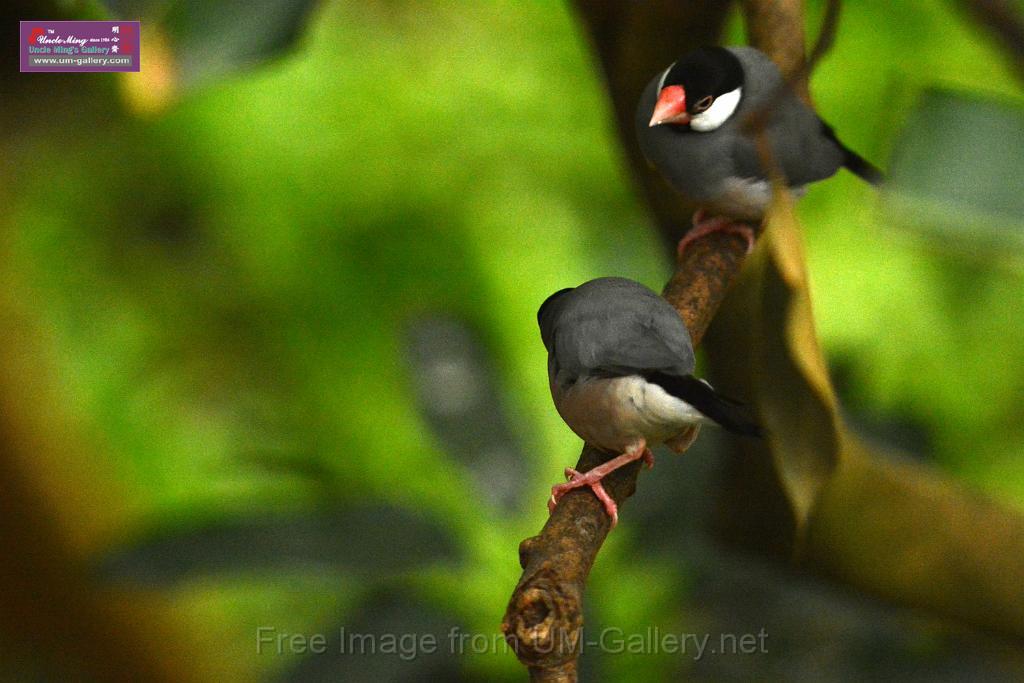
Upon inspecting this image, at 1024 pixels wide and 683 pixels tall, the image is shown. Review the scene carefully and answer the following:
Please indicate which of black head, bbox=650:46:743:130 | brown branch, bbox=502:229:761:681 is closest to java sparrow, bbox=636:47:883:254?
black head, bbox=650:46:743:130

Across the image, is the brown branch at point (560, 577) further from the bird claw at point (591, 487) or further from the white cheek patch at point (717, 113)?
the white cheek patch at point (717, 113)

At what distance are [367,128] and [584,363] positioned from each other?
3.30 feet

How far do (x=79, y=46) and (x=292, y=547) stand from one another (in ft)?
2.43

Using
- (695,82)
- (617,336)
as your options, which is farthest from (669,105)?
(617,336)

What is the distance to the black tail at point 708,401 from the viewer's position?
0.66 metres

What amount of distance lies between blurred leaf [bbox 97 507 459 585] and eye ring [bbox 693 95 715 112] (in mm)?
553

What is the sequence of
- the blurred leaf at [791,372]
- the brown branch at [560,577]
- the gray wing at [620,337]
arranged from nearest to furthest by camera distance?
the brown branch at [560,577], the gray wing at [620,337], the blurred leaf at [791,372]

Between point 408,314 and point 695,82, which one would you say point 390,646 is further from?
point 695,82

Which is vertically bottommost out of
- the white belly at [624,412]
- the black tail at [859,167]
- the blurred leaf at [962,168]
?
the white belly at [624,412]

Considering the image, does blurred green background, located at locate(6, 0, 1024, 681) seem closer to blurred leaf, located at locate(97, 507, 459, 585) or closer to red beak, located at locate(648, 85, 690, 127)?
blurred leaf, located at locate(97, 507, 459, 585)

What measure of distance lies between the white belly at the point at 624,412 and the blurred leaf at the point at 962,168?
1.00 ft

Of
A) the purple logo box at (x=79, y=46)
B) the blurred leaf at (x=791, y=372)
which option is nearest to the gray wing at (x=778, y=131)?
the blurred leaf at (x=791, y=372)

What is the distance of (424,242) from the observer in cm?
Answer: 161

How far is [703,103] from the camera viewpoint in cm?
106
